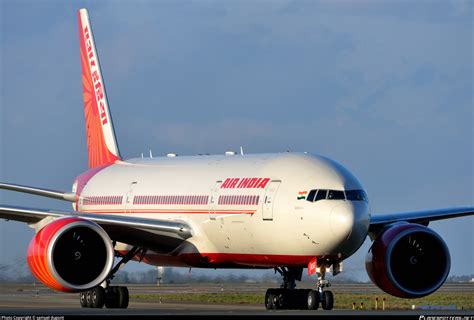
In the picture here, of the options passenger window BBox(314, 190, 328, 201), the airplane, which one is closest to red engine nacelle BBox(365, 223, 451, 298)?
the airplane

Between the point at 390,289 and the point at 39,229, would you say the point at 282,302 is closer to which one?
the point at 390,289

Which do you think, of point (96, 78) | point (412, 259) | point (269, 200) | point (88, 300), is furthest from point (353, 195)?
point (96, 78)

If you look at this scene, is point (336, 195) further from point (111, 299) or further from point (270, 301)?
point (111, 299)

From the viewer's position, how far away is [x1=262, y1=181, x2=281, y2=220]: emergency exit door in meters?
45.4

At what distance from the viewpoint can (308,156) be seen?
1847 inches

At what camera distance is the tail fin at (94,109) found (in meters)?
59.9

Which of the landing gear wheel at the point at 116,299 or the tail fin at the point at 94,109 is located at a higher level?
the tail fin at the point at 94,109

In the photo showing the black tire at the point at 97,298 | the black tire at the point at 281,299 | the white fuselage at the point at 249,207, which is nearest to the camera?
the white fuselage at the point at 249,207

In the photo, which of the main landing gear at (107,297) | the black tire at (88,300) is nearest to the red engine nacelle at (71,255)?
the main landing gear at (107,297)

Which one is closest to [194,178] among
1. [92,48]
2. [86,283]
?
[86,283]

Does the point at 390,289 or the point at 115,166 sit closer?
the point at 390,289

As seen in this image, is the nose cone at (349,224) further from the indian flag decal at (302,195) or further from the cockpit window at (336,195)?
the indian flag decal at (302,195)

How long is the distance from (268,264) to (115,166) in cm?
1264

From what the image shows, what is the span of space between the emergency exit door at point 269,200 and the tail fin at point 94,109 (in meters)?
14.4
